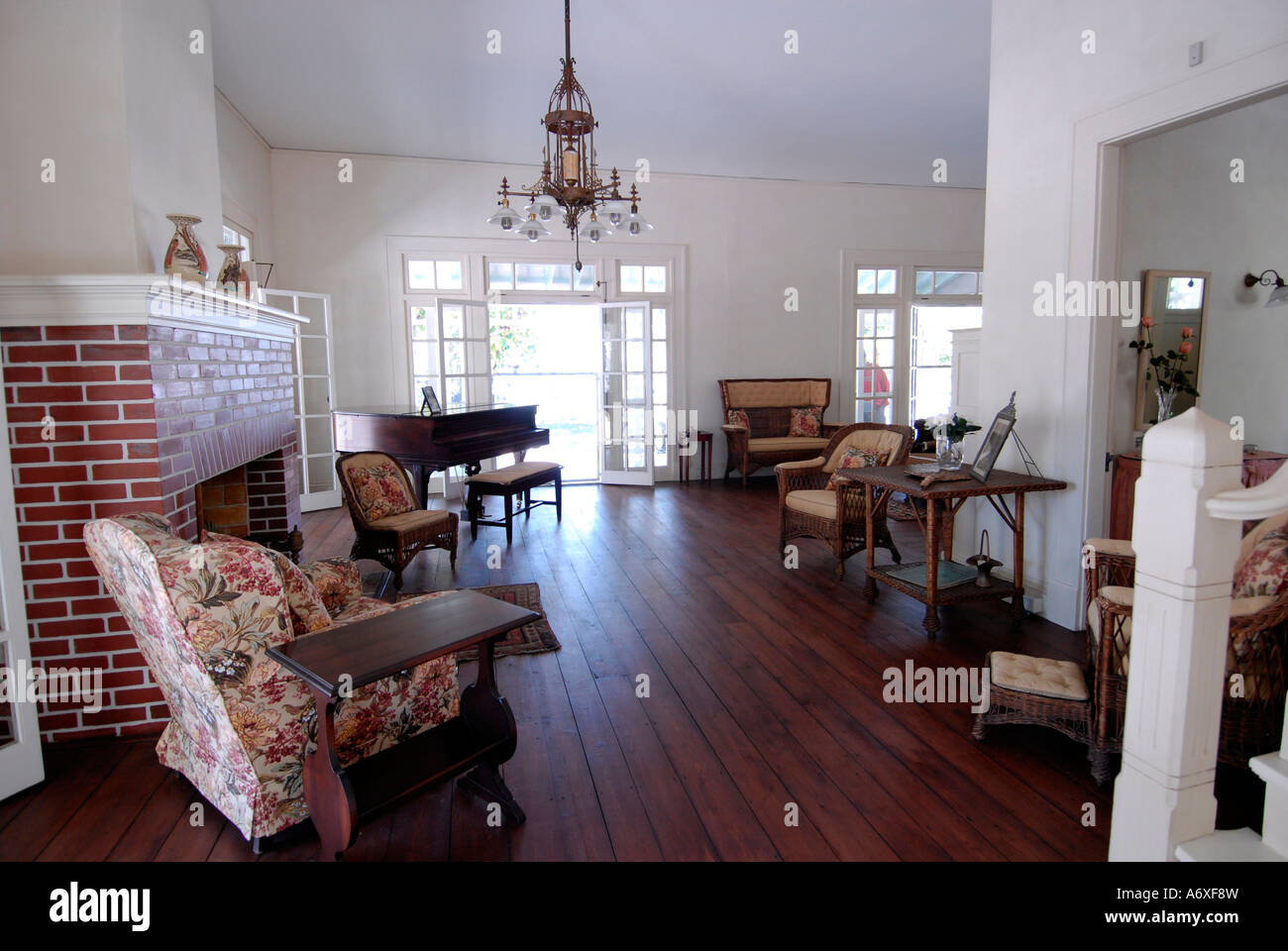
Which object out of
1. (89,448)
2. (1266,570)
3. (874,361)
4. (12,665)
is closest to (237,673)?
(12,665)

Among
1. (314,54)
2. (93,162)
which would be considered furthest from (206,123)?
(314,54)

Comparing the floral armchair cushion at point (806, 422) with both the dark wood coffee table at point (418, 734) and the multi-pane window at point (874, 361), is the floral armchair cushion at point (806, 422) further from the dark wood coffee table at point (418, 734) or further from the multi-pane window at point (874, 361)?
the dark wood coffee table at point (418, 734)

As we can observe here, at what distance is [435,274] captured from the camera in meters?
7.52

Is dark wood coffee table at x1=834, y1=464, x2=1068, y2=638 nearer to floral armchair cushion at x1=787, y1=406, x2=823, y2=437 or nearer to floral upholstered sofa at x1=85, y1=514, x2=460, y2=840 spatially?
floral upholstered sofa at x1=85, y1=514, x2=460, y2=840

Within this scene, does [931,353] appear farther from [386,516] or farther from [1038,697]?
[1038,697]

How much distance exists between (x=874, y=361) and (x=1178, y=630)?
7723 millimetres

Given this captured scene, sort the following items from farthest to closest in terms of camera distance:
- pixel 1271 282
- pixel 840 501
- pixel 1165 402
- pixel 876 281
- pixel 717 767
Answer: pixel 876 281 < pixel 840 501 < pixel 1271 282 < pixel 1165 402 < pixel 717 767

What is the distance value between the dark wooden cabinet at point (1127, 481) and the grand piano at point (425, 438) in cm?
393

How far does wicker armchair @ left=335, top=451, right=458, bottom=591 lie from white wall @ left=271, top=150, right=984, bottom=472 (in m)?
3.26

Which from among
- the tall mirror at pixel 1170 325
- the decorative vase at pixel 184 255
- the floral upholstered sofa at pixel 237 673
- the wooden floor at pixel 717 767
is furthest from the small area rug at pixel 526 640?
the tall mirror at pixel 1170 325

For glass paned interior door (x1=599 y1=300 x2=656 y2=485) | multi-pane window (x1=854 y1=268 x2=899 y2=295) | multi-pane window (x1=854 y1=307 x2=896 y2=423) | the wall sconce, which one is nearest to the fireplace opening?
glass paned interior door (x1=599 y1=300 x2=656 y2=485)

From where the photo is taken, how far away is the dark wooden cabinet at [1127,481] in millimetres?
3348
